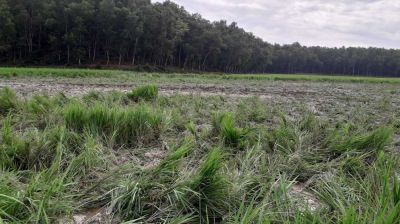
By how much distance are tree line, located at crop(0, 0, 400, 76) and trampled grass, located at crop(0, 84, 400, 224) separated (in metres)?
52.7

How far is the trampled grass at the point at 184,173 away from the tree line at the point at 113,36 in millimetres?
52689

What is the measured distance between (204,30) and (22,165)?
70481mm

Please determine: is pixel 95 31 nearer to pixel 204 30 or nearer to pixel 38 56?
pixel 38 56

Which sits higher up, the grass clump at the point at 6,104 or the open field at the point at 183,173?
the grass clump at the point at 6,104

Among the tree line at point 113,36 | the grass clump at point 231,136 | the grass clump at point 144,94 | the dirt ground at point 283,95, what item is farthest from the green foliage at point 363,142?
the tree line at point 113,36

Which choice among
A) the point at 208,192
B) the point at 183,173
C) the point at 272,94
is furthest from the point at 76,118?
the point at 272,94

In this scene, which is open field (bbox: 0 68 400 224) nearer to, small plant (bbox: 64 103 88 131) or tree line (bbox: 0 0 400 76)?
small plant (bbox: 64 103 88 131)

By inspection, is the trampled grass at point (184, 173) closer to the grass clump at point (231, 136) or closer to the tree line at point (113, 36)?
the grass clump at point (231, 136)

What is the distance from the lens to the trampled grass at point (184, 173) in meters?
2.51

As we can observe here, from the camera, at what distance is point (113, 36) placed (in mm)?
58156

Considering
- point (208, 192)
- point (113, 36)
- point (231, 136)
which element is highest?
point (113, 36)

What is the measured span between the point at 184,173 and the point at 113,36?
192 feet

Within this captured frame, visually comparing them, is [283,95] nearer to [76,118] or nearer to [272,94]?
[272,94]

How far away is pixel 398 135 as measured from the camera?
257 inches
